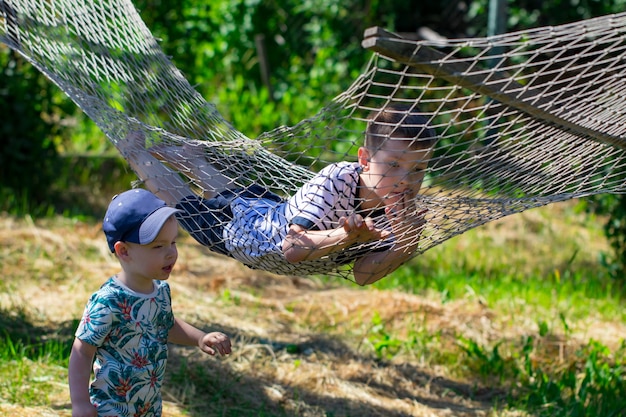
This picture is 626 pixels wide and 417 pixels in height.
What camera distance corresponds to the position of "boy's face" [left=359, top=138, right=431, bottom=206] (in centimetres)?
252

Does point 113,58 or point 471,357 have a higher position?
point 113,58

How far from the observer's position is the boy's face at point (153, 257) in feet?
7.38

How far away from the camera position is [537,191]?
2738mm

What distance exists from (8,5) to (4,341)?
1376 millimetres

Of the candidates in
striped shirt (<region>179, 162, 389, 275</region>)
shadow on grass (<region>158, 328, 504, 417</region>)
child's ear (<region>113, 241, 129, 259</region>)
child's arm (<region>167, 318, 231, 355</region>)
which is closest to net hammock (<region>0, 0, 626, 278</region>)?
striped shirt (<region>179, 162, 389, 275</region>)

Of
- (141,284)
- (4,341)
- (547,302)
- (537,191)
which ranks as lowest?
(4,341)

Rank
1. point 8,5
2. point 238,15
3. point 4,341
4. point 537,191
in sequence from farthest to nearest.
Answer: point 238,15, point 4,341, point 8,5, point 537,191

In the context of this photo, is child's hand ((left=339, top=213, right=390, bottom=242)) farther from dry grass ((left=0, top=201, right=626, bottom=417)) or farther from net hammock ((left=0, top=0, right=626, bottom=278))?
dry grass ((left=0, top=201, right=626, bottom=417))

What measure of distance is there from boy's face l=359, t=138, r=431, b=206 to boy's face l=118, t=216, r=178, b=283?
0.65m

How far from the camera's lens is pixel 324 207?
2.66 metres

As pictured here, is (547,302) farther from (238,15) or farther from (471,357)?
(238,15)

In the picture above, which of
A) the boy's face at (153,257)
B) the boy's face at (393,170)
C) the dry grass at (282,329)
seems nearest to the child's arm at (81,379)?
the boy's face at (153,257)

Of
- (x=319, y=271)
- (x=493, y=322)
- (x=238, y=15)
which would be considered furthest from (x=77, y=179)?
(x=319, y=271)

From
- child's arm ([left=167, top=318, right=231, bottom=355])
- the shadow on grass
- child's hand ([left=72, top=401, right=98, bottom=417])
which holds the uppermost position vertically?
child's arm ([left=167, top=318, right=231, bottom=355])
